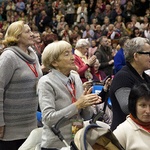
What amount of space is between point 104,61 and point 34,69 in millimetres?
5256

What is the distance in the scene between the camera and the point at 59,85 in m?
3.65

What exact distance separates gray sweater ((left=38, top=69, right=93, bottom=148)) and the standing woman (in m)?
0.56

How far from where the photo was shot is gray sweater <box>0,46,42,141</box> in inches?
164

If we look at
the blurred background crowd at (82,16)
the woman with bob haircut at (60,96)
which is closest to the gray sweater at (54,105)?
the woman with bob haircut at (60,96)

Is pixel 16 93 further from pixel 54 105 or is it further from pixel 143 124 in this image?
pixel 143 124

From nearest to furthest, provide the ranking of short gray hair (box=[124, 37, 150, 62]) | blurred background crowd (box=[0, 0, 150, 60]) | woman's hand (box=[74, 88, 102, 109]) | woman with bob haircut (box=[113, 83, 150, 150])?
1. woman with bob haircut (box=[113, 83, 150, 150])
2. woman's hand (box=[74, 88, 102, 109])
3. short gray hair (box=[124, 37, 150, 62])
4. blurred background crowd (box=[0, 0, 150, 60])

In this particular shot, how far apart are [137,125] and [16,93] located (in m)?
1.40

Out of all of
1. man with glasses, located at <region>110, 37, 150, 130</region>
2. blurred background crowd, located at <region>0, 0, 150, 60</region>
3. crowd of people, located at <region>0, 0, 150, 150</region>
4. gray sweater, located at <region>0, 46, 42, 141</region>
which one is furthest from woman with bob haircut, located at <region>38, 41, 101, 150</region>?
blurred background crowd, located at <region>0, 0, 150, 60</region>

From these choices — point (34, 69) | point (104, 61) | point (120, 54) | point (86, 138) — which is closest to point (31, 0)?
point (104, 61)

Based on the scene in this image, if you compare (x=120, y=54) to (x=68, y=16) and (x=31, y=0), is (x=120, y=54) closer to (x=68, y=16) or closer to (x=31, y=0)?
(x=68, y=16)

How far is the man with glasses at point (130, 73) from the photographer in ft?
11.9

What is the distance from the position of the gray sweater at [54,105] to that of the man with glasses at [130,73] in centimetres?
29

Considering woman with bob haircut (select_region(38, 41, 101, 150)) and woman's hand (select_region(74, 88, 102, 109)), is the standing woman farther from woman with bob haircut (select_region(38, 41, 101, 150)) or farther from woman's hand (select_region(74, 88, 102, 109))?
woman's hand (select_region(74, 88, 102, 109))

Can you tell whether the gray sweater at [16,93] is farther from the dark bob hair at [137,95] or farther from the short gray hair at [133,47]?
the dark bob hair at [137,95]
